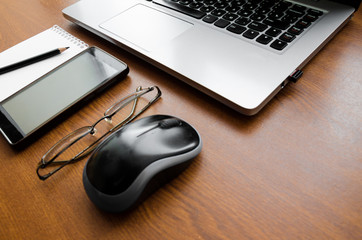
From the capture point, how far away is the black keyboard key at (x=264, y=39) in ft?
1.65

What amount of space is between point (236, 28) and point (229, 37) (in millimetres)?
28

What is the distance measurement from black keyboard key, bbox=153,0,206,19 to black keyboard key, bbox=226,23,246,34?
8 cm

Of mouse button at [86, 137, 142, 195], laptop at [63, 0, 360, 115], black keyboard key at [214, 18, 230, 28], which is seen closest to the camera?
mouse button at [86, 137, 142, 195]

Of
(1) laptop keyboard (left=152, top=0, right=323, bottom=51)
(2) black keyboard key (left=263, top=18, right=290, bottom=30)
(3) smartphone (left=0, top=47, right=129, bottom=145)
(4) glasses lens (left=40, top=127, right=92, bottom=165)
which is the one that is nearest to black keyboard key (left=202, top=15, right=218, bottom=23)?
(1) laptop keyboard (left=152, top=0, right=323, bottom=51)

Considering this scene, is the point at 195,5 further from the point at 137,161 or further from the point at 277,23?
the point at 137,161

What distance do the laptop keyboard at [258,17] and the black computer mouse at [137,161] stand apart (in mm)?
269

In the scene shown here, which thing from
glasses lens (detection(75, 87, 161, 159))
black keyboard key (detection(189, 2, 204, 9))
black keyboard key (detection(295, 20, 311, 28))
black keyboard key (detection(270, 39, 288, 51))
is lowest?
glasses lens (detection(75, 87, 161, 159))

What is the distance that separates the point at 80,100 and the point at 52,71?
0.11 m

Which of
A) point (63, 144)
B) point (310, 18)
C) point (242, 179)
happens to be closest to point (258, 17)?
point (310, 18)

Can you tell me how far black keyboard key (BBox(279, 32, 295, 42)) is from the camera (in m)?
0.50

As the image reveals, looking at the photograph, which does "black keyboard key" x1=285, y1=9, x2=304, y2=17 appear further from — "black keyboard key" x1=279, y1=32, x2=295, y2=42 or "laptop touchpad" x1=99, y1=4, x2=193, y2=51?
"laptop touchpad" x1=99, y1=4, x2=193, y2=51

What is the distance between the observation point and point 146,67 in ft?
1.85

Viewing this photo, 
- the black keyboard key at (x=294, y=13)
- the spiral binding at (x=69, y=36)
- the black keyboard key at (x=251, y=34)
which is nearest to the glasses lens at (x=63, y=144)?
the spiral binding at (x=69, y=36)

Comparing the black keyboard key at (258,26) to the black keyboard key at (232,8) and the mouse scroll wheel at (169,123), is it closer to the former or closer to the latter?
the black keyboard key at (232,8)
